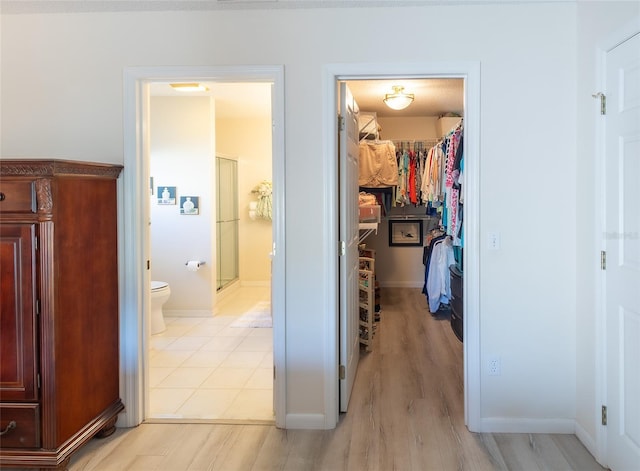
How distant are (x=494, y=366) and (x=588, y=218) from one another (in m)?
0.94

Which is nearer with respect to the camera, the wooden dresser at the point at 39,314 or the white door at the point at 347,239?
the wooden dresser at the point at 39,314

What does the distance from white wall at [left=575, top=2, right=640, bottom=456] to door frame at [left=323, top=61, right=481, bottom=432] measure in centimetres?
52

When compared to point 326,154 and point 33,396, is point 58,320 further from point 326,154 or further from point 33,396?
point 326,154

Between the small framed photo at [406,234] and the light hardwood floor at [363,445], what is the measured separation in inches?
150

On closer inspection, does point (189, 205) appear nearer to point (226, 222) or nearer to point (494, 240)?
point (226, 222)

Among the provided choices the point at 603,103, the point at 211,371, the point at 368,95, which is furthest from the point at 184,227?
the point at 603,103

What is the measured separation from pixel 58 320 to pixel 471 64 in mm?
2467

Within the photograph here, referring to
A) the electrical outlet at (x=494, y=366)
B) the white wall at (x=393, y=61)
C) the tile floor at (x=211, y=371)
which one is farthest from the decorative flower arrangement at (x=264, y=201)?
the electrical outlet at (x=494, y=366)

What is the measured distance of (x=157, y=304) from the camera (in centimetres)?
457

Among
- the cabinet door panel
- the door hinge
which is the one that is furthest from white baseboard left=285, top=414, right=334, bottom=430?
the door hinge

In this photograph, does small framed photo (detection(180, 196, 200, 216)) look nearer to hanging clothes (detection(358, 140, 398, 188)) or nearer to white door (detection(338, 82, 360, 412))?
hanging clothes (detection(358, 140, 398, 188))

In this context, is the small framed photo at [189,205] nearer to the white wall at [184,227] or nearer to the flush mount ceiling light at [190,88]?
the white wall at [184,227]

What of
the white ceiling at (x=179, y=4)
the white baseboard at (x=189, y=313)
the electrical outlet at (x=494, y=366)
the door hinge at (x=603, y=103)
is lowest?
the white baseboard at (x=189, y=313)

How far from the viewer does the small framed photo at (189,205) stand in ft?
17.3
